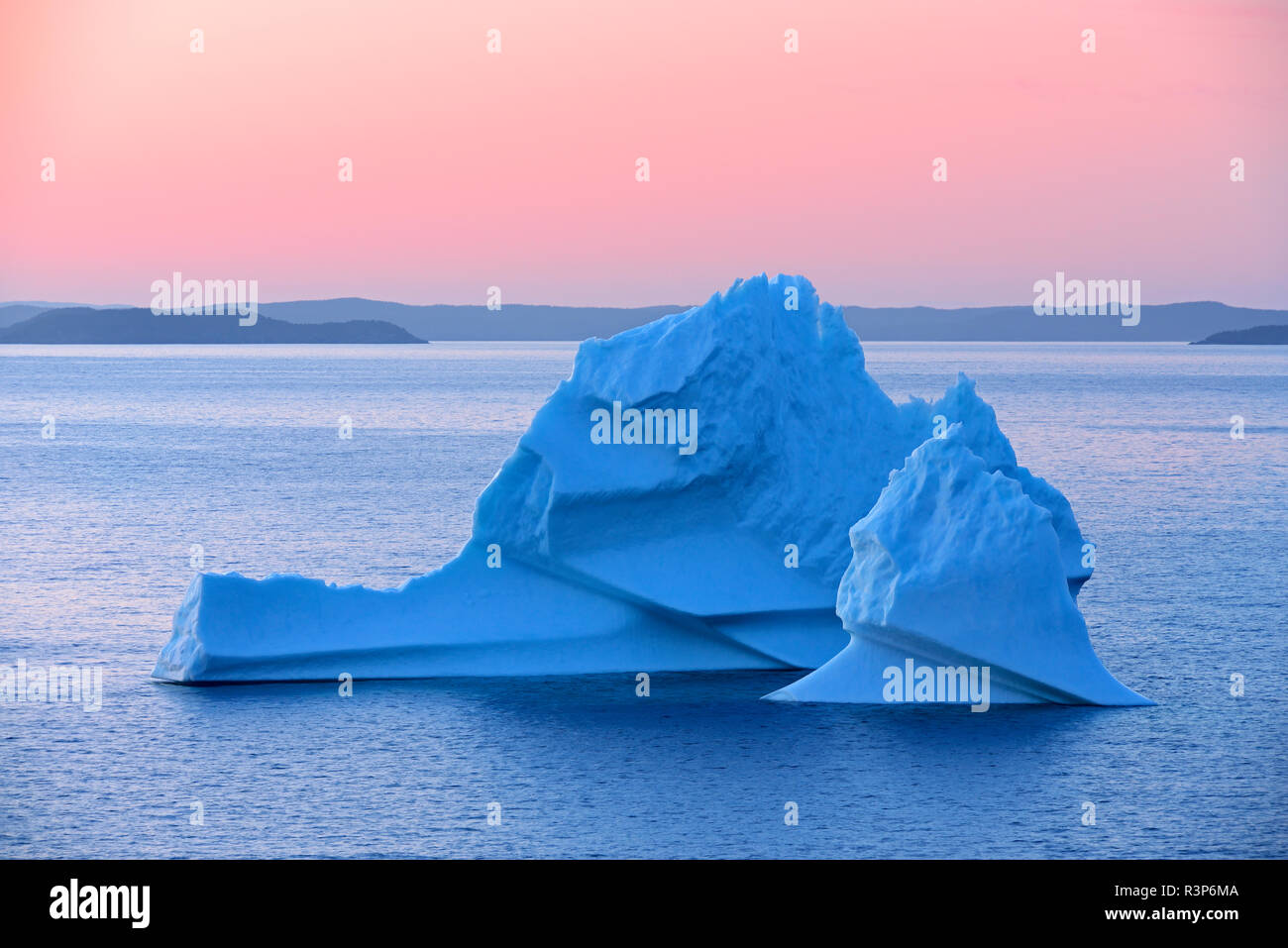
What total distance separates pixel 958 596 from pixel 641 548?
525cm

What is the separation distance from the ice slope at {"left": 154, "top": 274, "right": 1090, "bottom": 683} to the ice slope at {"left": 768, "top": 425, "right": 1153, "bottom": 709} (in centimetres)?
215

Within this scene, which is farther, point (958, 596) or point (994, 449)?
point (994, 449)

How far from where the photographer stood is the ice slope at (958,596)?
21766 mm

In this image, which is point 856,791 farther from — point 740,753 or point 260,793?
point 260,793

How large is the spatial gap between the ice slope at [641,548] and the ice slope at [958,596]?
2152mm

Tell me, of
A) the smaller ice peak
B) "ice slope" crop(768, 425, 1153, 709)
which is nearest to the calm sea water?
"ice slope" crop(768, 425, 1153, 709)

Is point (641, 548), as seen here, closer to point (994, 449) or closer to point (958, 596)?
point (958, 596)

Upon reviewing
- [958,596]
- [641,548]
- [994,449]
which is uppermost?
[994,449]

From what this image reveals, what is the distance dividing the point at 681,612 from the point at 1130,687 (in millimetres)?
7023

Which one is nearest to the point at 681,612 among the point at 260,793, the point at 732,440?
the point at 732,440

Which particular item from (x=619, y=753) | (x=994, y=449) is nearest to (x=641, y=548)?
(x=619, y=753)

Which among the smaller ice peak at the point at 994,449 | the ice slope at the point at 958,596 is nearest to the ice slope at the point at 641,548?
the smaller ice peak at the point at 994,449

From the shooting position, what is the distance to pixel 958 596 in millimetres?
21781

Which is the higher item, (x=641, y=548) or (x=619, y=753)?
(x=641, y=548)
